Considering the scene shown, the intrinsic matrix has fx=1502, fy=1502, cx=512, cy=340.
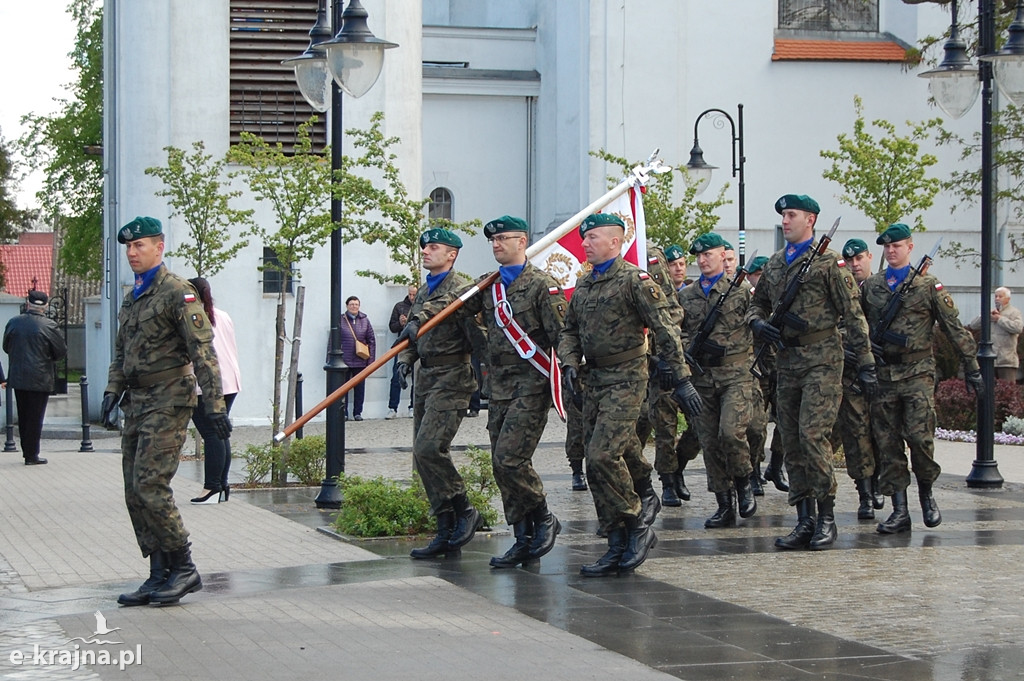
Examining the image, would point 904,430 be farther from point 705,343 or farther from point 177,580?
point 177,580

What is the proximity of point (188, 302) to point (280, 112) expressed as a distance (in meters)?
17.0

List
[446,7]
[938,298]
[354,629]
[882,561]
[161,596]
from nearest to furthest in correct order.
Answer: [354,629] → [161,596] → [882,561] → [938,298] → [446,7]

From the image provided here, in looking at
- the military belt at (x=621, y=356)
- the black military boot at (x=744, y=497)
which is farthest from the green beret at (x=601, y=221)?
the black military boot at (x=744, y=497)

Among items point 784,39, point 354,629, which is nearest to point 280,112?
point 784,39

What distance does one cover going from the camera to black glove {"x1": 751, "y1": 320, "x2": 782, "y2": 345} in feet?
34.4

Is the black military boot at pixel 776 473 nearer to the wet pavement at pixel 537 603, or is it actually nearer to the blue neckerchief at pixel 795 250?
the wet pavement at pixel 537 603

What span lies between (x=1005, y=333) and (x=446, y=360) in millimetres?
13601

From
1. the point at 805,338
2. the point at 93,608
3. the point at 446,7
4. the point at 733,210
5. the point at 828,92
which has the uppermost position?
the point at 446,7

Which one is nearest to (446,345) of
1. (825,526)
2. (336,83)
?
(825,526)

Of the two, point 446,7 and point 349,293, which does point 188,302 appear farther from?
point 446,7

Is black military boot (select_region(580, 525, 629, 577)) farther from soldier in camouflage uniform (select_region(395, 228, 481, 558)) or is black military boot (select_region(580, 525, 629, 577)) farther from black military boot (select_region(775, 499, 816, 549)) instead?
black military boot (select_region(775, 499, 816, 549))

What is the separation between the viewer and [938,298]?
37.5ft

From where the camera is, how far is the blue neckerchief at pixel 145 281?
333 inches

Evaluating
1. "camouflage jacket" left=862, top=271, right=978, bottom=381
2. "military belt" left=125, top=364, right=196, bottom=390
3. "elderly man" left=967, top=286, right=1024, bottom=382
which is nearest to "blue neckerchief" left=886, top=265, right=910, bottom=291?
"camouflage jacket" left=862, top=271, right=978, bottom=381
